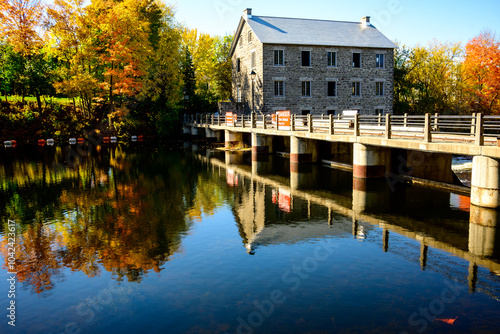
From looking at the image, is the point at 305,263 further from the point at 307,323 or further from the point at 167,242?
the point at 167,242

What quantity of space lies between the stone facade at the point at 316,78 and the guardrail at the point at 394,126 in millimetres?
4749

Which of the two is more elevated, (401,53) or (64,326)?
(401,53)

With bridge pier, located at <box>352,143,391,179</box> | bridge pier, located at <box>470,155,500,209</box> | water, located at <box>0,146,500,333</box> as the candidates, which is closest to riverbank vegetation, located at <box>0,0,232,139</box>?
water, located at <box>0,146,500,333</box>

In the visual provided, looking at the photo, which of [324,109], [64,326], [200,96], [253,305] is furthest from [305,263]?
[200,96]

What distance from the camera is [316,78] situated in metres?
Answer: 42.0

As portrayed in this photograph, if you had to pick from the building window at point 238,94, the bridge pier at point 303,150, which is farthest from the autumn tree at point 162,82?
the bridge pier at point 303,150

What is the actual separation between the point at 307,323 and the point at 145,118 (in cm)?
4703

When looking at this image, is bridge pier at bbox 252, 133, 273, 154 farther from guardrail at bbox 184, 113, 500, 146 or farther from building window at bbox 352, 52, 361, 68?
building window at bbox 352, 52, 361, 68

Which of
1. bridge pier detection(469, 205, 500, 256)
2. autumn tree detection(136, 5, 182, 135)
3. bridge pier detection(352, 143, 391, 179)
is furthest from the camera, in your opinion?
autumn tree detection(136, 5, 182, 135)

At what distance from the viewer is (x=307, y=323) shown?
7.66 meters

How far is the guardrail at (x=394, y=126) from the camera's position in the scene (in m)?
14.8

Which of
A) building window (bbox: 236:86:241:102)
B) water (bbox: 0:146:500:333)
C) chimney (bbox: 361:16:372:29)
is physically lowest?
water (bbox: 0:146:500:333)

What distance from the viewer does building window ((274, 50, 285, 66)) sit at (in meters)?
40.8

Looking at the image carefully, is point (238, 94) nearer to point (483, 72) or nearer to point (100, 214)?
point (483, 72)
